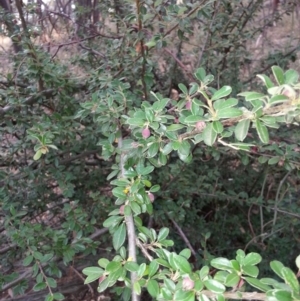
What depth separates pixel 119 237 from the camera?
76cm

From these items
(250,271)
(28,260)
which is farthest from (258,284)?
(28,260)

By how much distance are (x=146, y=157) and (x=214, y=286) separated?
355mm

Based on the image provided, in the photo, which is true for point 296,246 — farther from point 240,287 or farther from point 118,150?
point 240,287

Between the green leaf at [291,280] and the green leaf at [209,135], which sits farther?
the green leaf at [209,135]

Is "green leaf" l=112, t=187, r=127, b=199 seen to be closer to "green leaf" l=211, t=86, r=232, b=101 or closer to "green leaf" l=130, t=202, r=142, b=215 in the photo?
"green leaf" l=130, t=202, r=142, b=215

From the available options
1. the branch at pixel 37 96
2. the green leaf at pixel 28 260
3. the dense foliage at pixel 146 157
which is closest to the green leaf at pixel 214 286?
the dense foliage at pixel 146 157

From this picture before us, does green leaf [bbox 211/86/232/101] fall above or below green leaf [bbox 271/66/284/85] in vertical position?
below

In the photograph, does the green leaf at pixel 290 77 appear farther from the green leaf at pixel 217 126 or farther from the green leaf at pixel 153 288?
the green leaf at pixel 153 288

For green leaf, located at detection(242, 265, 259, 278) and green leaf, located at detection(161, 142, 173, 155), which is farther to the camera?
green leaf, located at detection(161, 142, 173, 155)

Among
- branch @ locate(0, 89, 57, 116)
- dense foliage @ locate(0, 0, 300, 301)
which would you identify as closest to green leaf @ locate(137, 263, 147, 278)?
dense foliage @ locate(0, 0, 300, 301)

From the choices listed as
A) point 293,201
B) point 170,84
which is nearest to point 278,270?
point 170,84

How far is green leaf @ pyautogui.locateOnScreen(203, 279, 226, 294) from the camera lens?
20.9 inches

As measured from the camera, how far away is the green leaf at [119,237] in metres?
0.75

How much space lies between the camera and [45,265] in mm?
1188
